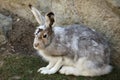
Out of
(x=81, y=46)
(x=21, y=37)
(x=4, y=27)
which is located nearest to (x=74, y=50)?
(x=81, y=46)

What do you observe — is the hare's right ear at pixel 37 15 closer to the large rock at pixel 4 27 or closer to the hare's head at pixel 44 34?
the hare's head at pixel 44 34

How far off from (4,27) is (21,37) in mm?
347

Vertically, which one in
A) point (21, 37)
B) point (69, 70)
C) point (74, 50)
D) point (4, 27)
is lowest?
point (69, 70)

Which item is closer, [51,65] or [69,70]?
[69,70]

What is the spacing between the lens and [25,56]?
20.6ft

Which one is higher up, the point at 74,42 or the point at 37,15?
the point at 37,15

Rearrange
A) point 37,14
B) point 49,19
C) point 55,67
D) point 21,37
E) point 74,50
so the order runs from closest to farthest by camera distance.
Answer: point 49,19 < point 37,14 < point 74,50 < point 55,67 < point 21,37

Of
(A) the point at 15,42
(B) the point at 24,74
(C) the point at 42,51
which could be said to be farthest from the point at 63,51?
(A) the point at 15,42

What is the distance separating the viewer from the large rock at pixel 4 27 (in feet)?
21.4

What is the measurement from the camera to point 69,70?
19.0ft

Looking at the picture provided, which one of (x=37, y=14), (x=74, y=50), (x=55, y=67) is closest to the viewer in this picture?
(x=37, y=14)

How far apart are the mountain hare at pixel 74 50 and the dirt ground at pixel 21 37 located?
706 millimetres

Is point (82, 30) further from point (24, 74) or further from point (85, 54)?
point (24, 74)

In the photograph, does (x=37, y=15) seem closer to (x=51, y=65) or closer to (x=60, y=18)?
(x=51, y=65)
